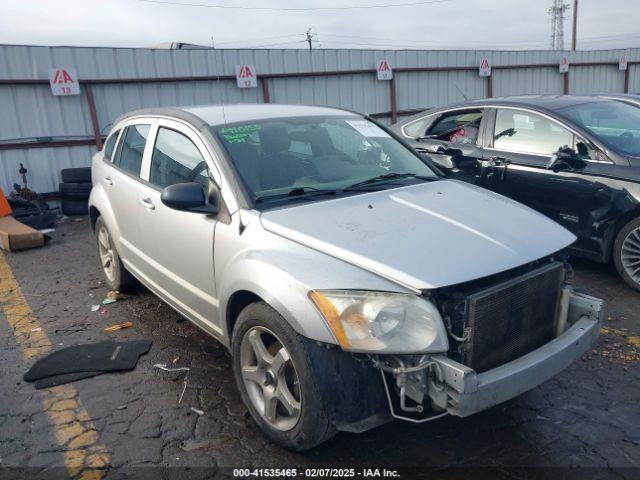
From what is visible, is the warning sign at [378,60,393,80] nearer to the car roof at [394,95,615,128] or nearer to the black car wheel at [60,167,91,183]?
the black car wheel at [60,167,91,183]

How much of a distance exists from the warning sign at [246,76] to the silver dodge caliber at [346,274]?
799 centimetres

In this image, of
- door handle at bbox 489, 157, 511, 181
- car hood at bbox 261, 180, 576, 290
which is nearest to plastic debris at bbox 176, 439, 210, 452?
car hood at bbox 261, 180, 576, 290

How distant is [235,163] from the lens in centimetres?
331

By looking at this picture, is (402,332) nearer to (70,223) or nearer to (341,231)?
(341,231)

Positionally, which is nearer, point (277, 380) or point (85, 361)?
point (277, 380)

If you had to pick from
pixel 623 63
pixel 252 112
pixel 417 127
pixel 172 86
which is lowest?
pixel 417 127

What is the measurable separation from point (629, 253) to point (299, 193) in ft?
10.7

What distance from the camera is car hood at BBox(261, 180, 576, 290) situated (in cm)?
250

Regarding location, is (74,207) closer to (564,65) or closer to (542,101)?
(542,101)

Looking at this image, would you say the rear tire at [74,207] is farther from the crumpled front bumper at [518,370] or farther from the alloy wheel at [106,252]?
the crumpled front bumper at [518,370]

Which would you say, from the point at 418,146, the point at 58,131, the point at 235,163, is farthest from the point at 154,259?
the point at 58,131

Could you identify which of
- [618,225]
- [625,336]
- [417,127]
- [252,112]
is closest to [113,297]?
[252,112]

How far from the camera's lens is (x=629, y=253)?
479cm

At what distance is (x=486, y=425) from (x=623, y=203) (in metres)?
2.78
